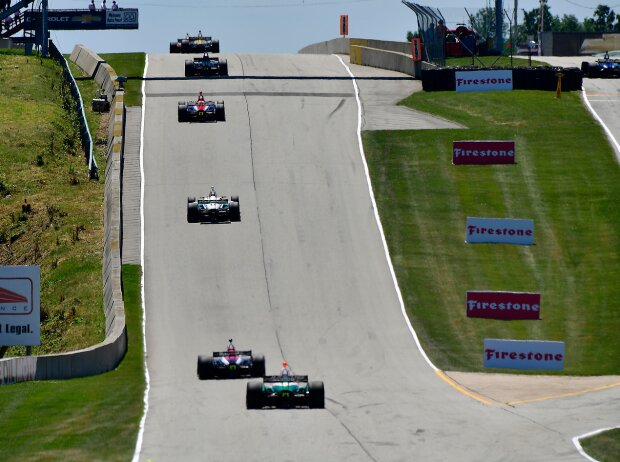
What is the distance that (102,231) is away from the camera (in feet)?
155

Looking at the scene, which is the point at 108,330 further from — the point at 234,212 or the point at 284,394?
the point at 284,394

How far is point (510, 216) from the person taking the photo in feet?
157

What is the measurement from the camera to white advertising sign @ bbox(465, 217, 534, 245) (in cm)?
4547

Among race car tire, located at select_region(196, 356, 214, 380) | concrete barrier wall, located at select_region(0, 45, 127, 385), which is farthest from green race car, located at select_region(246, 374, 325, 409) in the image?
concrete barrier wall, located at select_region(0, 45, 127, 385)

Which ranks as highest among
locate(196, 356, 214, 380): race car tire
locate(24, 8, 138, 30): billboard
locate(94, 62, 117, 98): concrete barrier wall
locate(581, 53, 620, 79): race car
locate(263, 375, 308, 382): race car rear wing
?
locate(24, 8, 138, 30): billboard

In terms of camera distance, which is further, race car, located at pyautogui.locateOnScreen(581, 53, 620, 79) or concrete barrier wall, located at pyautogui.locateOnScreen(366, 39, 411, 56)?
concrete barrier wall, located at pyautogui.locateOnScreen(366, 39, 411, 56)

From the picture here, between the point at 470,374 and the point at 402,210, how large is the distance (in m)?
14.1

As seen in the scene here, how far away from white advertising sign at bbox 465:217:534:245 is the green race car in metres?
17.5

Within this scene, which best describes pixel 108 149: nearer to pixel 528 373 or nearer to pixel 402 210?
pixel 402 210

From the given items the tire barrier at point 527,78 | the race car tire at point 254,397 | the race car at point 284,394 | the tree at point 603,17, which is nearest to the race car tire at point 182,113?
the tire barrier at point 527,78

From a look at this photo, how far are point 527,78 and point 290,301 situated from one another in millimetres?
26962

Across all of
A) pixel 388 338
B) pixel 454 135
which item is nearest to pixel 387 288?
pixel 388 338

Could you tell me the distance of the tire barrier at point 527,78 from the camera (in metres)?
63.2

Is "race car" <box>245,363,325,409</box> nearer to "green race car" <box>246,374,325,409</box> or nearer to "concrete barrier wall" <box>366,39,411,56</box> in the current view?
"green race car" <box>246,374,325,409</box>
